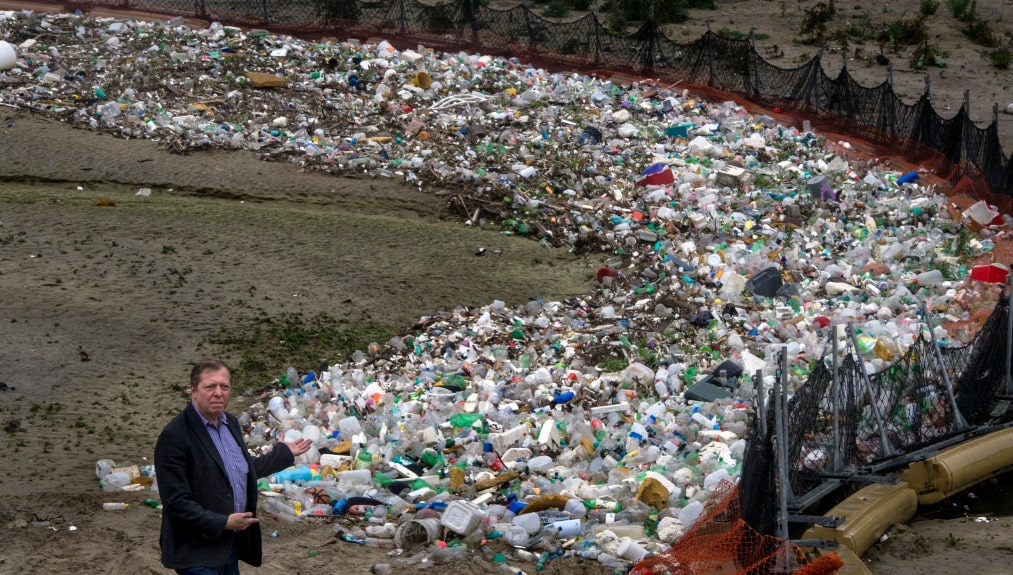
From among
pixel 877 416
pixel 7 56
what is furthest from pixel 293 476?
pixel 7 56

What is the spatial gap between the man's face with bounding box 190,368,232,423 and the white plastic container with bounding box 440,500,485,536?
2067 mm

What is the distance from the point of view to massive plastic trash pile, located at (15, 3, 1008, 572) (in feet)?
20.9

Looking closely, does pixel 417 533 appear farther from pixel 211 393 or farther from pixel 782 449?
pixel 211 393

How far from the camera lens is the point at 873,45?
19.6 m

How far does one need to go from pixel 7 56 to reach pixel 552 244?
759 cm

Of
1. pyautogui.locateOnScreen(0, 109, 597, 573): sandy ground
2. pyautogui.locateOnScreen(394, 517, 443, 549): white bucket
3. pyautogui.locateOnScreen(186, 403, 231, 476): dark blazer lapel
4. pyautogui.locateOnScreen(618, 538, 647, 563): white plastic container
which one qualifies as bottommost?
pyautogui.locateOnScreen(0, 109, 597, 573): sandy ground

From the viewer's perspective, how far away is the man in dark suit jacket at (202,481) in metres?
3.80

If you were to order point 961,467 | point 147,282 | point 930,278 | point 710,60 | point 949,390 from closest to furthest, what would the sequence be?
point 961,467
point 949,390
point 147,282
point 930,278
point 710,60

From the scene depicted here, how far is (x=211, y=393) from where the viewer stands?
3840 millimetres

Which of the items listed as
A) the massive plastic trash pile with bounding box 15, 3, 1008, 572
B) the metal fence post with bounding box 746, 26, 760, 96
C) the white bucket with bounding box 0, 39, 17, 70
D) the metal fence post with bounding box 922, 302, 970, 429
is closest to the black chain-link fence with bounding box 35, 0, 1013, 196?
the metal fence post with bounding box 746, 26, 760, 96

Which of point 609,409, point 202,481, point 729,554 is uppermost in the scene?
point 202,481

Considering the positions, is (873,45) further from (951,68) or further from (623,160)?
(623,160)

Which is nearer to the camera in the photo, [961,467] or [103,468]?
[103,468]

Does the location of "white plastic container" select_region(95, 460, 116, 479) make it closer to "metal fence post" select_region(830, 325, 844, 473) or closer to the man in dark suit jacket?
the man in dark suit jacket
